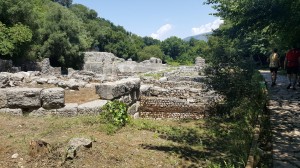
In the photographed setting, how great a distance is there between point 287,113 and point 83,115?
20.8ft

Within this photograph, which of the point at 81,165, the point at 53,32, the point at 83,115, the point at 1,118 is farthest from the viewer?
the point at 53,32

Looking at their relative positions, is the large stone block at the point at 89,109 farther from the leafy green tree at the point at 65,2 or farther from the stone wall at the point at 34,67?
the leafy green tree at the point at 65,2

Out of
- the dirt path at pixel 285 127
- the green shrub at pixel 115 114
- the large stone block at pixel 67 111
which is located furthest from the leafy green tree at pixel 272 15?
the large stone block at pixel 67 111

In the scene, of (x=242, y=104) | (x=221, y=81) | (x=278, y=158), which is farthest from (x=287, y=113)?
(x=278, y=158)

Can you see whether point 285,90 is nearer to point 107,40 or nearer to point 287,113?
point 287,113

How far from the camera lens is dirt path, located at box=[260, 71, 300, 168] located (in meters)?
6.23

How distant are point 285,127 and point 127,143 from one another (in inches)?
169

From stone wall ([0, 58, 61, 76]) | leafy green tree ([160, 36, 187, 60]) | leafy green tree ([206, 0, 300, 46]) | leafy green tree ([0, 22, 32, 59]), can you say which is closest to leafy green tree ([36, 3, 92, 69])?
stone wall ([0, 58, 61, 76])

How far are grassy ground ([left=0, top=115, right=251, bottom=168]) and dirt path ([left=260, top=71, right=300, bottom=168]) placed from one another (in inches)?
27.1

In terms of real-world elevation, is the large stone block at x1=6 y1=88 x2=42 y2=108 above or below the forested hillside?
below

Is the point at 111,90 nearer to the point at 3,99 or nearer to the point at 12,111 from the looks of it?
the point at 12,111

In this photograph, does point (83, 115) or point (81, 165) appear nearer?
point (81, 165)

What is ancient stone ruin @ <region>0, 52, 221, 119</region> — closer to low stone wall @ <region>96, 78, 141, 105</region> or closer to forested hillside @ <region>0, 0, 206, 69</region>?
low stone wall @ <region>96, 78, 141, 105</region>

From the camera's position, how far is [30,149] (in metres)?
6.26
